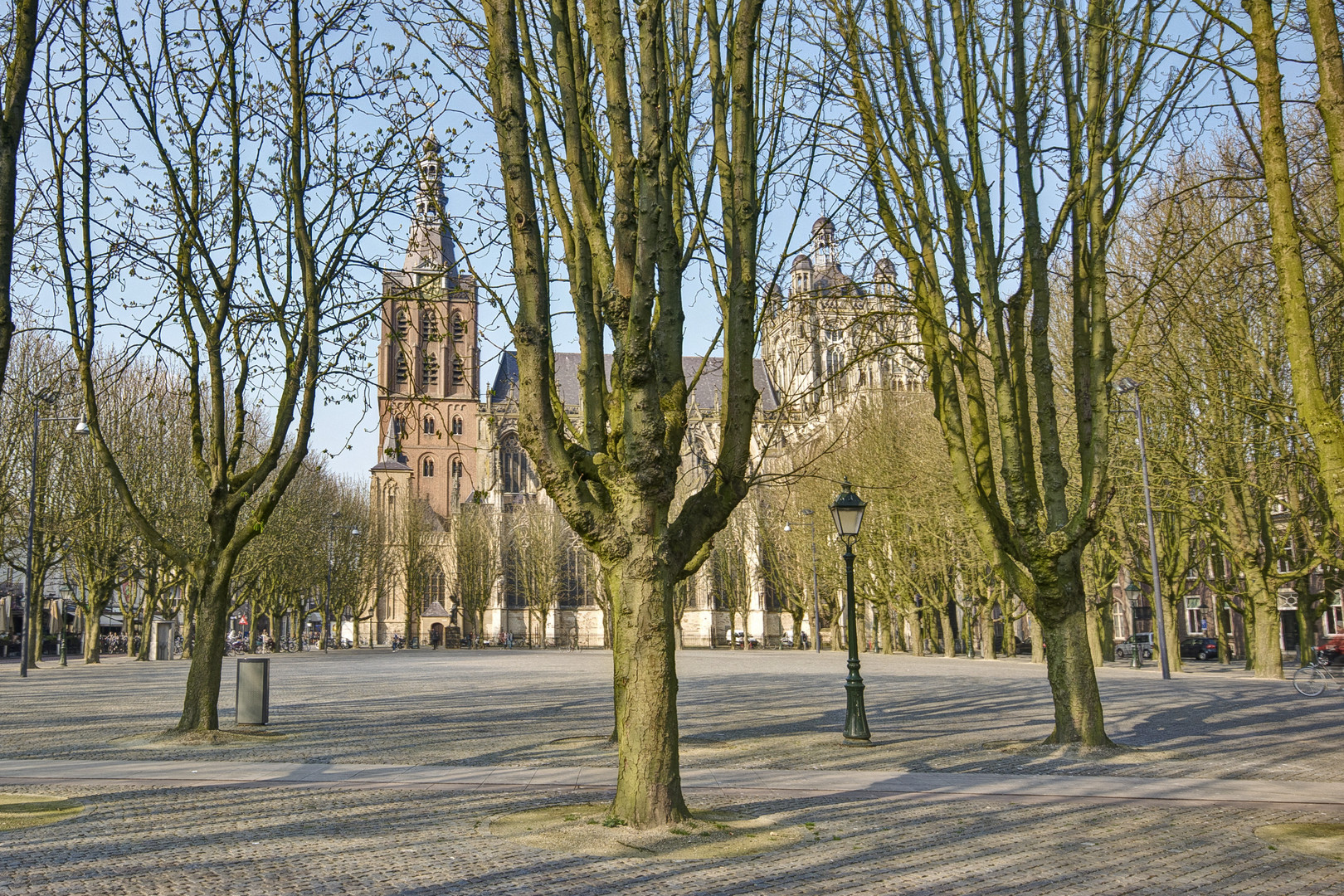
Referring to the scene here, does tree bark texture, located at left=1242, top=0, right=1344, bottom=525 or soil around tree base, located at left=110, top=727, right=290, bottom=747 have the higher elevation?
tree bark texture, located at left=1242, top=0, right=1344, bottom=525

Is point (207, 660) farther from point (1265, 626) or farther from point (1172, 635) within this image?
point (1172, 635)

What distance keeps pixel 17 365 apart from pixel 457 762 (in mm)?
28490

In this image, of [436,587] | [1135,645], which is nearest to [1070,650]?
[1135,645]

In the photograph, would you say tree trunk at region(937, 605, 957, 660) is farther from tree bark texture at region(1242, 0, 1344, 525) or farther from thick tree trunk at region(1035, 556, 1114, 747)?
tree bark texture at region(1242, 0, 1344, 525)

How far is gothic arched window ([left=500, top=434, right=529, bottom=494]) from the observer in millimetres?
88469

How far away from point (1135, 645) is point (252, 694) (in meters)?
30.7

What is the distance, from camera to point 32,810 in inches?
349

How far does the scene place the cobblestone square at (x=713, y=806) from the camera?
6.46 metres

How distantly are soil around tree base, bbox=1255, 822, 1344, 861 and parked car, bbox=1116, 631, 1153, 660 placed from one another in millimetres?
31059

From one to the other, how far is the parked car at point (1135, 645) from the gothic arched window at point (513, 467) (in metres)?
Answer: 51.1

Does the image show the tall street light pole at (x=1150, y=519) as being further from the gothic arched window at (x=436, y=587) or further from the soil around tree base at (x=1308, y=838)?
the gothic arched window at (x=436, y=587)

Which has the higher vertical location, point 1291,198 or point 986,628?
point 1291,198

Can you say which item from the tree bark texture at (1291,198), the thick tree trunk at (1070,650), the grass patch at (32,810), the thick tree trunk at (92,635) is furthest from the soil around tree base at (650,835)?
the thick tree trunk at (92,635)

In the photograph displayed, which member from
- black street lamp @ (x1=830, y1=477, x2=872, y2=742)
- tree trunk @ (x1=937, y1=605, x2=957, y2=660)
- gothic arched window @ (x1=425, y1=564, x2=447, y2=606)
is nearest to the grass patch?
black street lamp @ (x1=830, y1=477, x2=872, y2=742)
